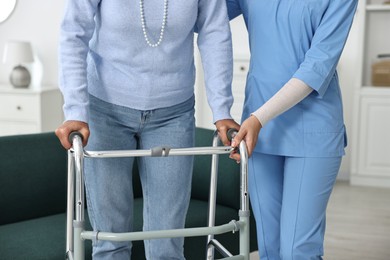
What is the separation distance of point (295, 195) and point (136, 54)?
666 millimetres

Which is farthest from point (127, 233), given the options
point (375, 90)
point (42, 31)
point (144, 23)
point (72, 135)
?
point (42, 31)

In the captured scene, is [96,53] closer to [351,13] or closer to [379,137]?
[351,13]

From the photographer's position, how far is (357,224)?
14.8 ft

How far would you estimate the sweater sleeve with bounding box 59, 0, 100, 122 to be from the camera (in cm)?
192

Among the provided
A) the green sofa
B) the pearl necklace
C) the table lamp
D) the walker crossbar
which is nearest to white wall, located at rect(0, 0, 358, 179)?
the table lamp

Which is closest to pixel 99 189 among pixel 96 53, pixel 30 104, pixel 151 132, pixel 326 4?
pixel 151 132

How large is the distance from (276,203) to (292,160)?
0.56ft

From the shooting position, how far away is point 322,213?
7.30 ft

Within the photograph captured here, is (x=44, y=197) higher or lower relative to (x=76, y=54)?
lower

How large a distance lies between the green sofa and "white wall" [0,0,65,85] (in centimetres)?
309

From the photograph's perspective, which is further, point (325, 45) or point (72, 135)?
point (325, 45)

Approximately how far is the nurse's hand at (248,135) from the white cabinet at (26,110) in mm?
3847

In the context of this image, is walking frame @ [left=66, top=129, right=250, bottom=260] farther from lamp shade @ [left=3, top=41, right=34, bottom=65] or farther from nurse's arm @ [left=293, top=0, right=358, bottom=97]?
lamp shade @ [left=3, top=41, right=34, bottom=65]

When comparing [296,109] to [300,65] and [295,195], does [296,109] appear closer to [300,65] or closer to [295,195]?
[300,65]
